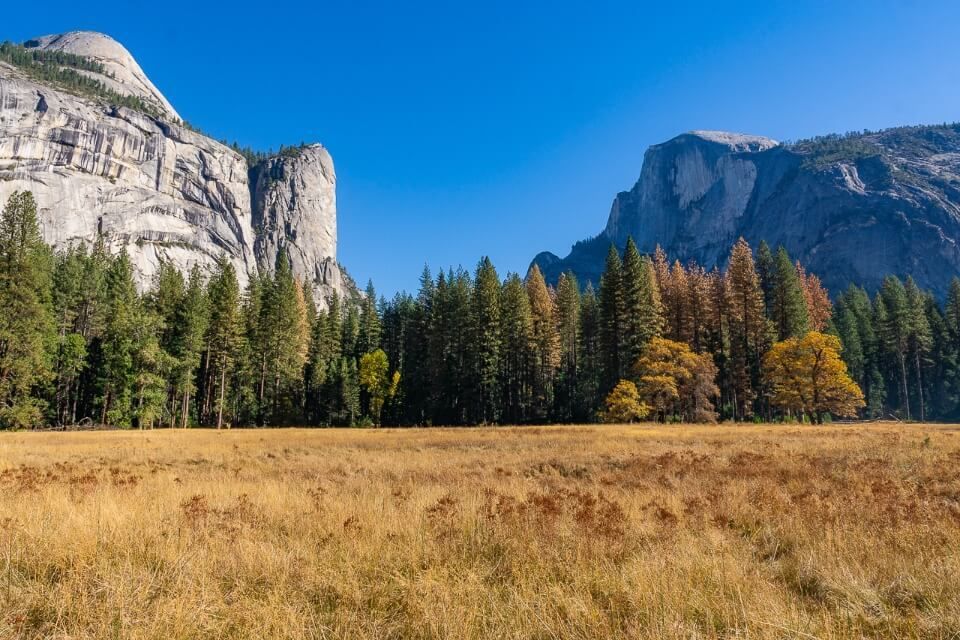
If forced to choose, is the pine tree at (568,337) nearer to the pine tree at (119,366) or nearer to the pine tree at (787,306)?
the pine tree at (787,306)

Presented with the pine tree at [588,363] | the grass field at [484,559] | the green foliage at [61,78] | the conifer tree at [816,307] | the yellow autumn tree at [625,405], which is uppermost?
the green foliage at [61,78]

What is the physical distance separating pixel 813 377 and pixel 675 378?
12.2 m

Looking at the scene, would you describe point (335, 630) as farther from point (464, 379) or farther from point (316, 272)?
point (316, 272)

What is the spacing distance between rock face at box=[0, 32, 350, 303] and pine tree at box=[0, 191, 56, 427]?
9158 cm

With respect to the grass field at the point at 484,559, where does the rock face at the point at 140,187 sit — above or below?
above

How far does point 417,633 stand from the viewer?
3752 mm

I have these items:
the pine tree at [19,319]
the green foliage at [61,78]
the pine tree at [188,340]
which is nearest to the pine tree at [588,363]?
the pine tree at [188,340]

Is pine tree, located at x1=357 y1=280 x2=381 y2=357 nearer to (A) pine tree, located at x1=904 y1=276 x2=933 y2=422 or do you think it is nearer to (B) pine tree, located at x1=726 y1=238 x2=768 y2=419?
(B) pine tree, located at x1=726 y1=238 x2=768 y2=419

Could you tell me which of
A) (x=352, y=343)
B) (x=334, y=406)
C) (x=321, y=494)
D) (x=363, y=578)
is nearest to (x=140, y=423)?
(x=334, y=406)

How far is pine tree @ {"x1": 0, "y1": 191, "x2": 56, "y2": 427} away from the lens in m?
34.2

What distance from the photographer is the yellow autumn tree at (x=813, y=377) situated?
139 feet

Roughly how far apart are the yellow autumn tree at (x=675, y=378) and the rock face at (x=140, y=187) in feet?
399

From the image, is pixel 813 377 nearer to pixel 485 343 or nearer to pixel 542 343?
pixel 542 343

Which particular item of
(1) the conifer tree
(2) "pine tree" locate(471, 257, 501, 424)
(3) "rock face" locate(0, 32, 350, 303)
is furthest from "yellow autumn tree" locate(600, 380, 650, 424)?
(3) "rock face" locate(0, 32, 350, 303)
